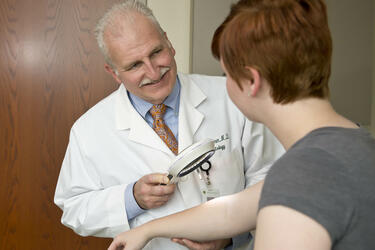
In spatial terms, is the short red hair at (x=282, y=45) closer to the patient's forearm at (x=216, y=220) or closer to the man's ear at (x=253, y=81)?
the man's ear at (x=253, y=81)

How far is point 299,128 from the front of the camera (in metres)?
0.75

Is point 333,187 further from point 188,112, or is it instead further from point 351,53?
point 351,53

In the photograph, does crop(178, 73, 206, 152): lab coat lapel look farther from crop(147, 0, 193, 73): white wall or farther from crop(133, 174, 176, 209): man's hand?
crop(147, 0, 193, 73): white wall

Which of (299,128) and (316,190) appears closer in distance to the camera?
(316,190)

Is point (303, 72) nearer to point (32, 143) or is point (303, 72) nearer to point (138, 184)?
point (138, 184)

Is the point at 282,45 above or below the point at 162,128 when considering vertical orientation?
above

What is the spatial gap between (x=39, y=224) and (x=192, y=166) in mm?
1470

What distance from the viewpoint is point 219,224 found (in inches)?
39.6

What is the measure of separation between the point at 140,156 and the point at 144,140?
0.06 metres

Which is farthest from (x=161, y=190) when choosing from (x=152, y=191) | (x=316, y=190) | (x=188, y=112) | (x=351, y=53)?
(x=351, y=53)

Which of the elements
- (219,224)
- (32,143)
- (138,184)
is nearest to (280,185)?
(219,224)

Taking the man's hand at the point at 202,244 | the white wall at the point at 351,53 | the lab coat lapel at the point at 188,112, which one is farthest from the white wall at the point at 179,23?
the man's hand at the point at 202,244

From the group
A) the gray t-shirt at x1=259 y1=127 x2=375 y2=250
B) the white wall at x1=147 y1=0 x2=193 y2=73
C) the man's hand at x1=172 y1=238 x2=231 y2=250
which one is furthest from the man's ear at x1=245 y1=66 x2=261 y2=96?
the white wall at x1=147 y1=0 x2=193 y2=73

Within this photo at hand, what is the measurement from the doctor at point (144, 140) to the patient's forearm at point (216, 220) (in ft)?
0.79
